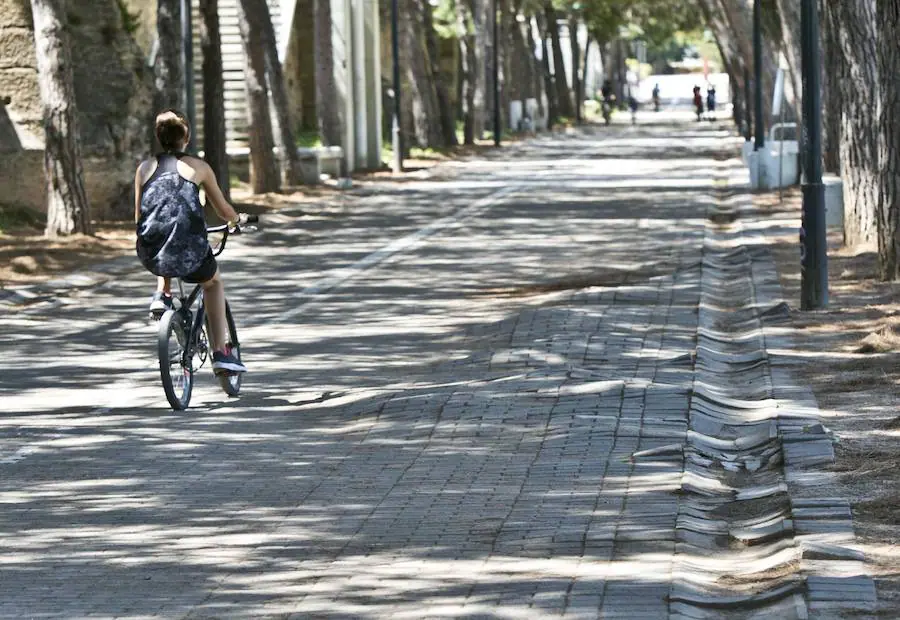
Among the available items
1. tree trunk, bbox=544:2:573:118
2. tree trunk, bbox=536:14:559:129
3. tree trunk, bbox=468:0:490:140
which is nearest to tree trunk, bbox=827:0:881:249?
tree trunk, bbox=468:0:490:140

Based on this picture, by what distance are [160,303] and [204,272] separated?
31 cm

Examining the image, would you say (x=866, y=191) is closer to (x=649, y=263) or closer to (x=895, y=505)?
(x=649, y=263)

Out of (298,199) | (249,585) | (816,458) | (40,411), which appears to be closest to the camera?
(249,585)

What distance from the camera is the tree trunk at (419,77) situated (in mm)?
49062

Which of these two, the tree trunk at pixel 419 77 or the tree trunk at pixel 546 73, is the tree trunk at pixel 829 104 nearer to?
the tree trunk at pixel 419 77

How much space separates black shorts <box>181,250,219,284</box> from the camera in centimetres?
1142

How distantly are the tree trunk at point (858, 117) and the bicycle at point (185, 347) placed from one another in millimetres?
8493

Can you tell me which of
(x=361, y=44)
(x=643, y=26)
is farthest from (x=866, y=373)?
(x=643, y=26)

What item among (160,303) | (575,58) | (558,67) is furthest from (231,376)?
(575,58)

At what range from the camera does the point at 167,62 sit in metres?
27.1

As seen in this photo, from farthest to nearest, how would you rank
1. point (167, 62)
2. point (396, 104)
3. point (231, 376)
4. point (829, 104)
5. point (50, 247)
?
point (396, 104), point (829, 104), point (167, 62), point (50, 247), point (231, 376)

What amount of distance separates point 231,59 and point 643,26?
63.4 meters

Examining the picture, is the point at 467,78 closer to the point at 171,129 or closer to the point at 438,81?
the point at 438,81

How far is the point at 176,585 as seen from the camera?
7074 millimetres
